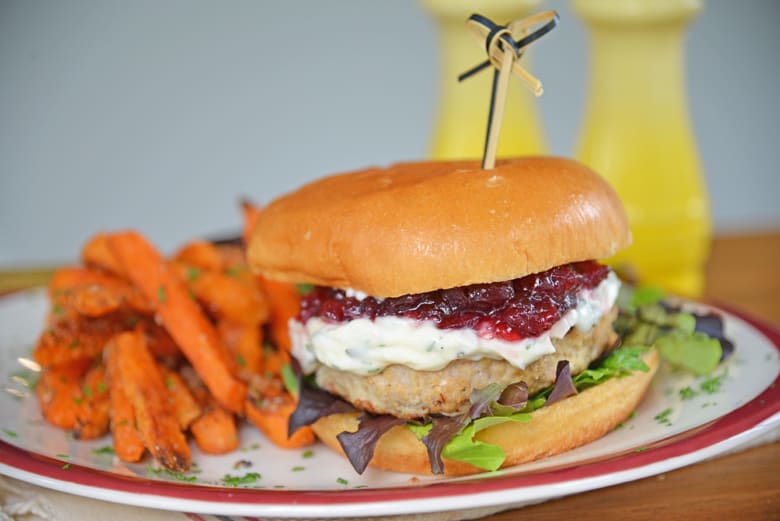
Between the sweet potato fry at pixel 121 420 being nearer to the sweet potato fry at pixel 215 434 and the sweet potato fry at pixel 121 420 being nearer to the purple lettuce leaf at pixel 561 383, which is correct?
the sweet potato fry at pixel 215 434

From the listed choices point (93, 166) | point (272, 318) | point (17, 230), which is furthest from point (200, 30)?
point (272, 318)

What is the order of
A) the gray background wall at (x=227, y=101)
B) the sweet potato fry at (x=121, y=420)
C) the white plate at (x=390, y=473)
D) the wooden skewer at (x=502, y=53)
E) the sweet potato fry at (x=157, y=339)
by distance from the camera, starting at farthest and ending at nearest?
the gray background wall at (x=227, y=101)
the sweet potato fry at (x=157, y=339)
the sweet potato fry at (x=121, y=420)
the wooden skewer at (x=502, y=53)
the white plate at (x=390, y=473)

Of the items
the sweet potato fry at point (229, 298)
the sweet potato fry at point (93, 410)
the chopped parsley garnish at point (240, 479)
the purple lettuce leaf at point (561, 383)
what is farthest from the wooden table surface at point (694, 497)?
the sweet potato fry at point (93, 410)

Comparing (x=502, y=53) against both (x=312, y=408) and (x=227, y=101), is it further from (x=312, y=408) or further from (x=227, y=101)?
(x=227, y=101)

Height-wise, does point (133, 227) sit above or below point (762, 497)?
below

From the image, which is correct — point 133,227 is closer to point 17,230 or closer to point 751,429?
point 17,230

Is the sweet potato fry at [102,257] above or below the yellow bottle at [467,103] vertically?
below
